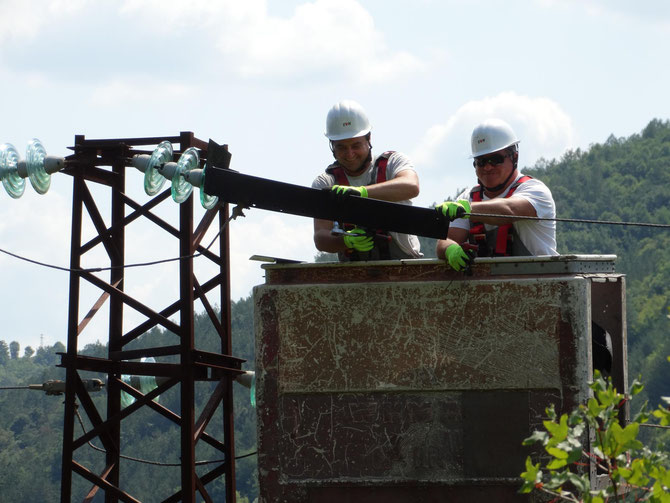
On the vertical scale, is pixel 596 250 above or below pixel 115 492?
above

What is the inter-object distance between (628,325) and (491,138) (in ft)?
304

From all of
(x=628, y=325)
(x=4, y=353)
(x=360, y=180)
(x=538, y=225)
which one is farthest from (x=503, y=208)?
(x=4, y=353)

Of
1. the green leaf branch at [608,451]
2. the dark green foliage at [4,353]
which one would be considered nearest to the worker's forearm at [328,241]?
the green leaf branch at [608,451]

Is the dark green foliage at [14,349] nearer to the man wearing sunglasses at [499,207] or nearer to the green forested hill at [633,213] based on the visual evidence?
Result: the green forested hill at [633,213]

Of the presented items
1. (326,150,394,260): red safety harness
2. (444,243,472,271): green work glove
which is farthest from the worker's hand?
(326,150,394,260): red safety harness

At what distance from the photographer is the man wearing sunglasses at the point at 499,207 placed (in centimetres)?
634

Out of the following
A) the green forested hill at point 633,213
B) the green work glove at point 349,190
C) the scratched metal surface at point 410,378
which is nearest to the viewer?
the scratched metal surface at point 410,378

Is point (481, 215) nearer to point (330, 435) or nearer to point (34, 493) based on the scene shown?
point (330, 435)

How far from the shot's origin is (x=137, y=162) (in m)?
11.2

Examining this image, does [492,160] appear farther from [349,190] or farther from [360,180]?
[349,190]

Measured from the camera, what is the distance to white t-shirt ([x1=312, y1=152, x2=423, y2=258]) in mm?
6875

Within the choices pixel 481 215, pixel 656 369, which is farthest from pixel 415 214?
pixel 656 369

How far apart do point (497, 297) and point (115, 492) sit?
6.82 meters

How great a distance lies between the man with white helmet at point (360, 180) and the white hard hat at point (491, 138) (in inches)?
14.8
